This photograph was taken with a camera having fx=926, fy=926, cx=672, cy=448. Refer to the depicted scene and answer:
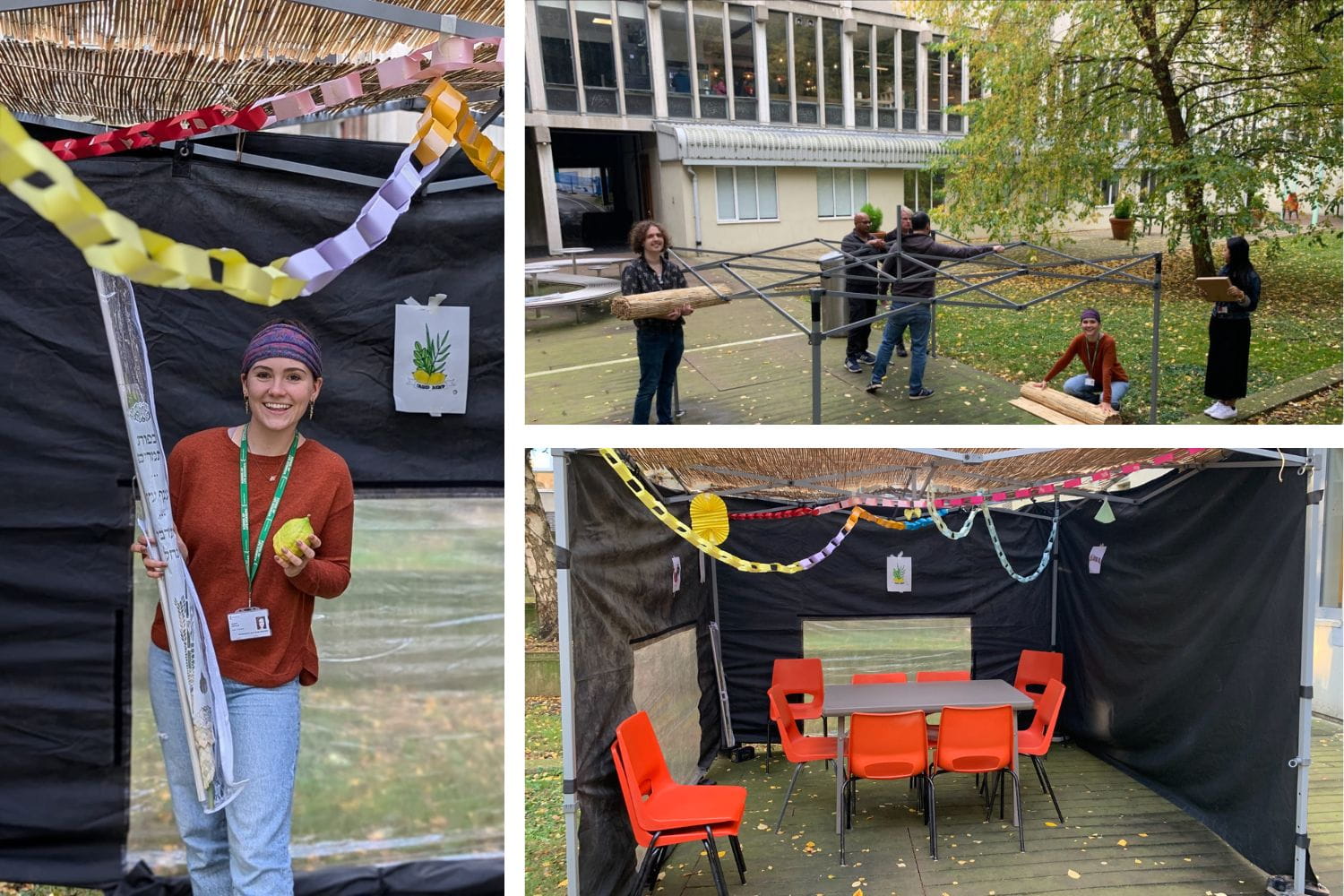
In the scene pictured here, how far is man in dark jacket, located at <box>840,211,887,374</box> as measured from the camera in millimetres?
5996

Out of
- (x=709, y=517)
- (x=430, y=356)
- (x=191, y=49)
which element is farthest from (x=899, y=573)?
(x=191, y=49)

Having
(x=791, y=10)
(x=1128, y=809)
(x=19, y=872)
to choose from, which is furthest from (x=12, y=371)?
(x=1128, y=809)

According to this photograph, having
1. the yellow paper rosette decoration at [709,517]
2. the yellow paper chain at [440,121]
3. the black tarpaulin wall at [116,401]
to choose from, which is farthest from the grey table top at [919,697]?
the yellow paper chain at [440,121]

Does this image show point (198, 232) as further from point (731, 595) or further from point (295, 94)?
point (731, 595)

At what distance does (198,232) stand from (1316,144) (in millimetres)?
7885

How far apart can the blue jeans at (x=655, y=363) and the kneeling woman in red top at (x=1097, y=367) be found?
8.51 ft

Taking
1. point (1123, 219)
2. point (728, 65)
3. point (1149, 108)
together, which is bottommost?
point (1123, 219)

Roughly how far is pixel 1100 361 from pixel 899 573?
2929 mm

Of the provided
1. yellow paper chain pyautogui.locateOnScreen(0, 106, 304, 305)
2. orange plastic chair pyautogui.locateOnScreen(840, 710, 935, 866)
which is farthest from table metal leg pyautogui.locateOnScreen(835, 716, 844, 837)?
yellow paper chain pyautogui.locateOnScreen(0, 106, 304, 305)

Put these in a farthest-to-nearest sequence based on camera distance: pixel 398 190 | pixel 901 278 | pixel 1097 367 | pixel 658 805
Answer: pixel 1097 367
pixel 901 278
pixel 658 805
pixel 398 190

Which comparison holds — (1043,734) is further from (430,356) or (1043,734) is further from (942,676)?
(430,356)

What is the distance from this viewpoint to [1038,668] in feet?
24.6

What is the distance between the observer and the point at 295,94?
2.61 metres

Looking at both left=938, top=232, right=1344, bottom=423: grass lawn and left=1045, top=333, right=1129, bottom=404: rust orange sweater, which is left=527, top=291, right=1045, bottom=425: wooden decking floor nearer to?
left=1045, top=333, right=1129, bottom=404: rust orange sweater
